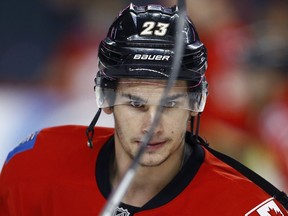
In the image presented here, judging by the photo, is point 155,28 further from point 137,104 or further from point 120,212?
point 120,212

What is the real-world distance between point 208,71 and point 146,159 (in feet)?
5.01

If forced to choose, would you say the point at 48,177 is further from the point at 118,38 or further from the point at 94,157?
the point at 118,38

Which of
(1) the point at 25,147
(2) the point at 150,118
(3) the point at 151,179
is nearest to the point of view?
(2) the point at 150,118

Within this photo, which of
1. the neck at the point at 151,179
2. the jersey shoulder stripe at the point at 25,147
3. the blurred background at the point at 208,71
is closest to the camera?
the neck at the point at 151,179

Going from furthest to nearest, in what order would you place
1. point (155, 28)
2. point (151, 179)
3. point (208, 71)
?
point (208, 71)
point (151, 179)
point (155, 28)

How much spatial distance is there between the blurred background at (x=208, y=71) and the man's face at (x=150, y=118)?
1409mm

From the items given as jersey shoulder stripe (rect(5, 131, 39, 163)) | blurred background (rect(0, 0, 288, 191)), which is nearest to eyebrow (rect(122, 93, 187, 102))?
jersey shoulder stripe (rect(5, 131, 39, 163))

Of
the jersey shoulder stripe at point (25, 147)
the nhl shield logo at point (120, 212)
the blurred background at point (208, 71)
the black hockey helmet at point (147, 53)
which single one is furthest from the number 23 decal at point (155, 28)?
the blurred background at point (208, 71)

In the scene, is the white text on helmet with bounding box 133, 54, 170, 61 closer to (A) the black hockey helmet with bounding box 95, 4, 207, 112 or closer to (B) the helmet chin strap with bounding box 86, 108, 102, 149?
(A) the black hockey helmet with bounding box 95, 4, 207, 112

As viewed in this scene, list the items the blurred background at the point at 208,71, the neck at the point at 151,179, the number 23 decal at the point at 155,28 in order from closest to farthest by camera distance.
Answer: the number 23 decal at the point at 155,28
the neck at the point at 151,179
the blurred background at the point at 208,71

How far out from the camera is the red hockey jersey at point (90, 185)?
7.64ft

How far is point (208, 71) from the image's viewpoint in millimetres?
3699

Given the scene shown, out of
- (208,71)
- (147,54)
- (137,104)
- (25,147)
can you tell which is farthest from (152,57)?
(208,71)

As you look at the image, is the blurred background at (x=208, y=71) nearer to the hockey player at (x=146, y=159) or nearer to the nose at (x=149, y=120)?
the hockey player at (x=146, y=159)
